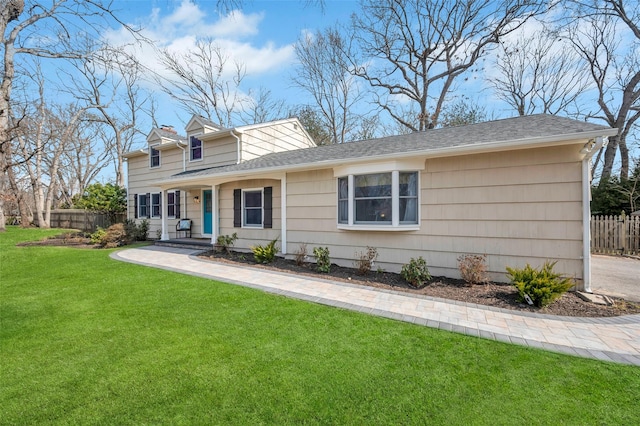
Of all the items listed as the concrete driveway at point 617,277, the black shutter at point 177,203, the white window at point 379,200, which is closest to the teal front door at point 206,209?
the black shutter at point 177,203

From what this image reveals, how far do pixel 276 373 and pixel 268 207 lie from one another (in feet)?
22.0

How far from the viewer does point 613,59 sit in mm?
15742

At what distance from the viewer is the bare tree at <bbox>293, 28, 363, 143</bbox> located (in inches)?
747

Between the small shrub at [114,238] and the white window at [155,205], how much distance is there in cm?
219

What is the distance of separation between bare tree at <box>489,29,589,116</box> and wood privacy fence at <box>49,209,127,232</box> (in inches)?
975

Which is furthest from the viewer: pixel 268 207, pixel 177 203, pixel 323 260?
pixel 177 203

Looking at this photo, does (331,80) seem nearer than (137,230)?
No

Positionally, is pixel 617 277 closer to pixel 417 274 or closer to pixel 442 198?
pixel 442 198

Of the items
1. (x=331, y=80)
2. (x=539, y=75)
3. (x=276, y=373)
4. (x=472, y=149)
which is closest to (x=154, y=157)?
(x=331, y=80)

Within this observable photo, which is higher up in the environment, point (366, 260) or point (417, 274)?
point (366, 260)

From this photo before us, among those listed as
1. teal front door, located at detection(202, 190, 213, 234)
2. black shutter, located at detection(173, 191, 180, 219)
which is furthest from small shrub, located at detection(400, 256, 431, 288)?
black shutter, located at detection(173, 191, 180, 219)

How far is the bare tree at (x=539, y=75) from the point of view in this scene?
1670 cm

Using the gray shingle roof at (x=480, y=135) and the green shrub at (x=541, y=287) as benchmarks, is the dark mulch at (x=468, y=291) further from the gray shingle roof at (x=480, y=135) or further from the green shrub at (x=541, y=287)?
the gray shingle roof at (x=480, y=135)

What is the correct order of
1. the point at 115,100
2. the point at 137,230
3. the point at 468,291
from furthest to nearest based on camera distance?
the point at 115,100
the point at 137,230
the point at 468,291
